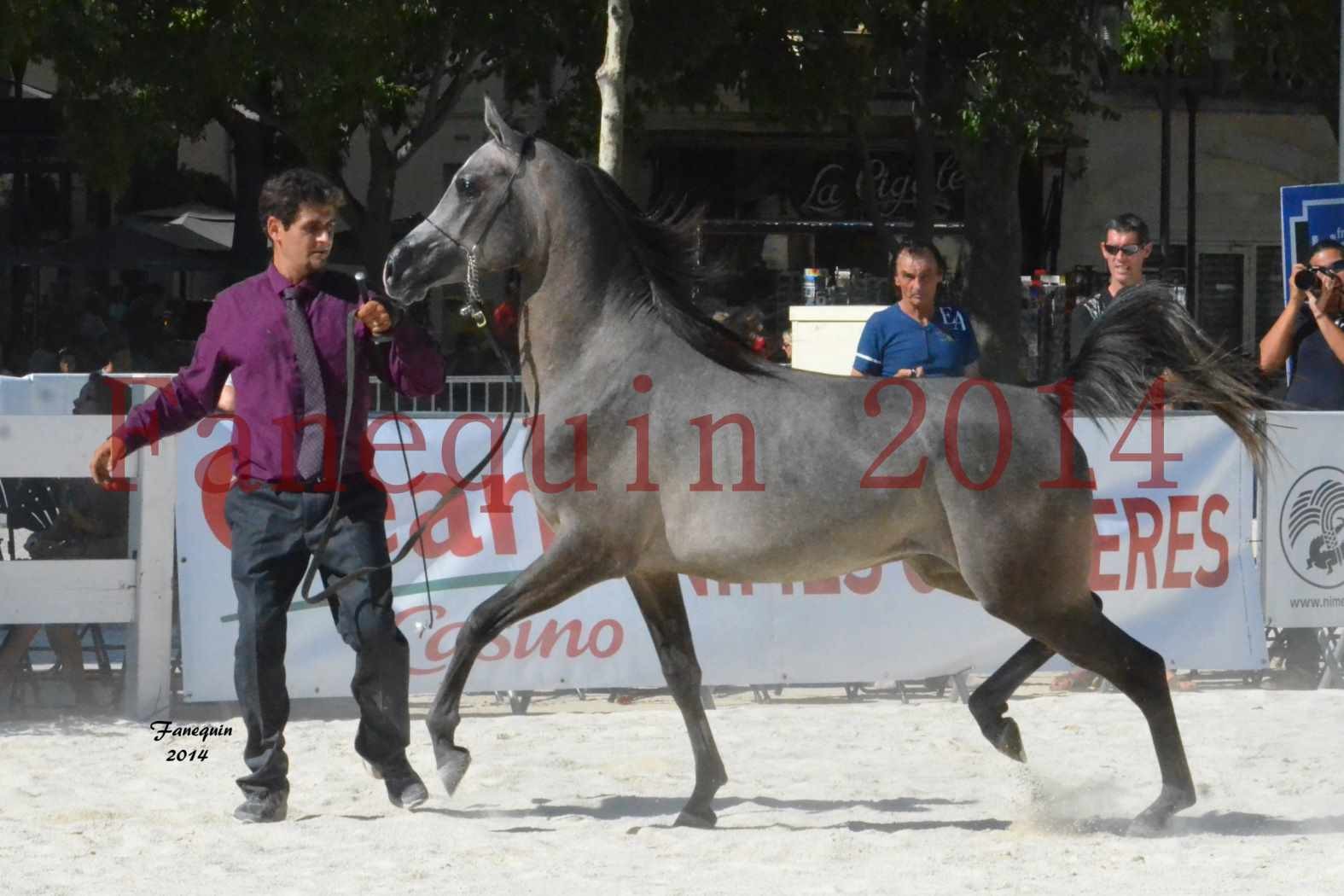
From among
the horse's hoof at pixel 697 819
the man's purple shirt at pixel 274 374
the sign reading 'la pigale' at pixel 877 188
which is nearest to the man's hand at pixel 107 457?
the man's purple shirt at pixel 274 374

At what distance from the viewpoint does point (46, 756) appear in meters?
6.62

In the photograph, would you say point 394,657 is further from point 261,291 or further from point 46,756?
point 46,756

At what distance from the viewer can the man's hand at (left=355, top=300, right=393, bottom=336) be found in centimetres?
541

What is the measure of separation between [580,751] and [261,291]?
220 centimetres

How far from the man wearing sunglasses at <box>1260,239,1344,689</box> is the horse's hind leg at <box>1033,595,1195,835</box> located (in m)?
2.97

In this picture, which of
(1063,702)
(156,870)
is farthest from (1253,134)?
(156,870)

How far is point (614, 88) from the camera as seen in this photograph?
33.6ft

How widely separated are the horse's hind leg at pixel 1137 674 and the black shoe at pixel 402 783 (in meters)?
1.97

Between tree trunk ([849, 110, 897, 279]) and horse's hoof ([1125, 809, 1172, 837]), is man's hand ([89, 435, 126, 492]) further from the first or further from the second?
tree trunk ([849, 110, 897, 279])

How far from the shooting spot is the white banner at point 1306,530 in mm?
8078

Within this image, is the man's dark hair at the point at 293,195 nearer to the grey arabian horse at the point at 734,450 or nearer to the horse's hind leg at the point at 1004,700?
the grey arabian horse at the point at 734,450

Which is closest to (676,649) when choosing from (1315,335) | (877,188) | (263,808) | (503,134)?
(263,808)

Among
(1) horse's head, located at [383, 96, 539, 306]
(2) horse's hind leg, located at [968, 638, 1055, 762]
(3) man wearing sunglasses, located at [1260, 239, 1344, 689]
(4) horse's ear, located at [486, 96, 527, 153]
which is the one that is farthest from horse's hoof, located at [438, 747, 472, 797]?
(3) man wearing sunglasses, located at [1260, 239, 1344, 689]

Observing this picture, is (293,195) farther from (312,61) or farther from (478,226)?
(312,61)
